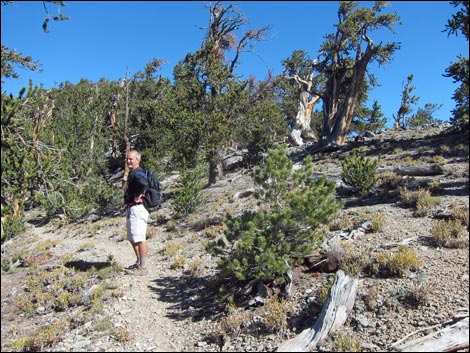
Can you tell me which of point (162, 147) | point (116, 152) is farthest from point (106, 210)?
point (116, 152)

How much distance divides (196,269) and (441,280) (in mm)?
4479

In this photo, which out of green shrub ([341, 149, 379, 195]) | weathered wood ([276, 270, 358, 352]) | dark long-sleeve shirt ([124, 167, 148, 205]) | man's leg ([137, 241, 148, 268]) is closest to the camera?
weathered wood ([276, 270, 358, 352])

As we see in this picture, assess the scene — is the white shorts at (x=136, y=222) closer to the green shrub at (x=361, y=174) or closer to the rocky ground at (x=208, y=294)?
the rocky ground at (x=208, y=294)

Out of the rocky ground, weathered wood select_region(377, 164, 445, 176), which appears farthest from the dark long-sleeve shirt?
weathered wood select_region(377, 164, 445, 176)

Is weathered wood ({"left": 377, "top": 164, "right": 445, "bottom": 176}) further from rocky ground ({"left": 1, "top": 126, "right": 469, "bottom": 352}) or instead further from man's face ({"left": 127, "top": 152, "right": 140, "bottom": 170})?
man's face ({"left": 127, "top": 152, "right": 140, "bottom": 170})

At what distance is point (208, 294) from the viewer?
6215 mm

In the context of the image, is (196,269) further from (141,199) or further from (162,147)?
(162,147)

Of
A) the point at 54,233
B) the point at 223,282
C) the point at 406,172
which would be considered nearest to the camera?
the point at 223,282

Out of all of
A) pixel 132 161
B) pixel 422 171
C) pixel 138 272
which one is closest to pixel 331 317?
pixel 138 272

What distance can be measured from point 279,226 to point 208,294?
178 centimetres

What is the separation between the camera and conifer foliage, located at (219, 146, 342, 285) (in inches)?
213

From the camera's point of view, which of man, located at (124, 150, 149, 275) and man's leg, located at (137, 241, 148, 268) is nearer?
man, located at (124, 150, 149, 275)

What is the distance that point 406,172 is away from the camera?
460 inches

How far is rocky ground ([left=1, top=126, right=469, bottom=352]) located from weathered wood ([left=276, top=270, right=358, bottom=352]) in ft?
0.37
